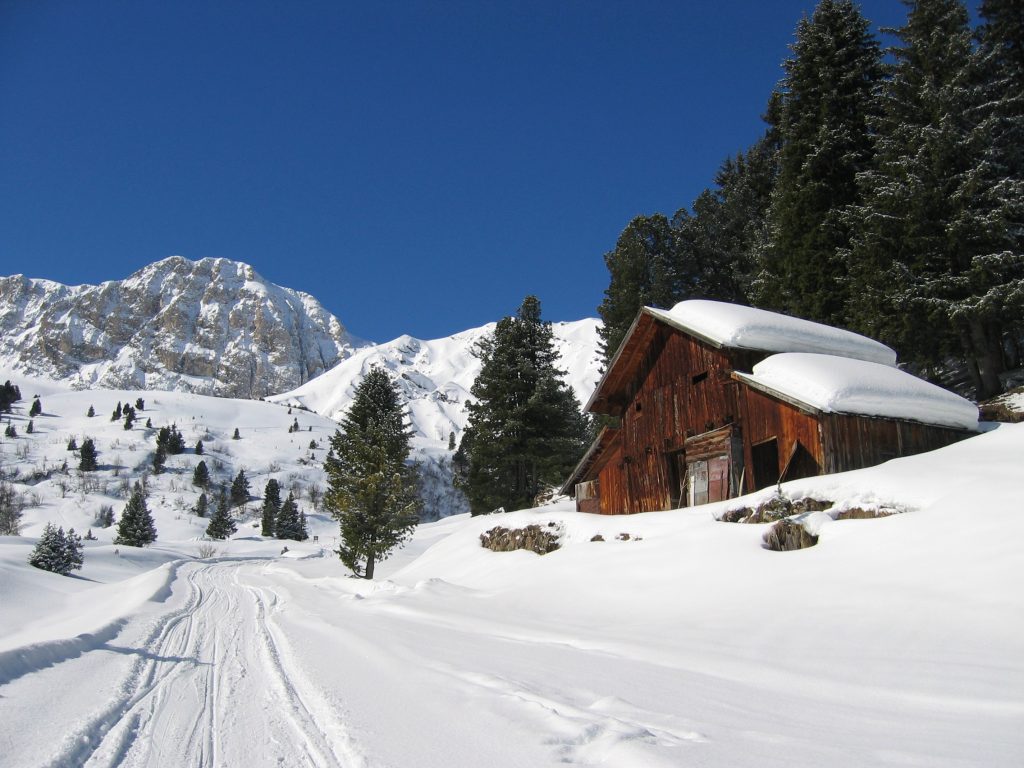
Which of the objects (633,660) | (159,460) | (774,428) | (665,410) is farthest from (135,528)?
(159,460)

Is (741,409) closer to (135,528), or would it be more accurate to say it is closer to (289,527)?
(135,528)

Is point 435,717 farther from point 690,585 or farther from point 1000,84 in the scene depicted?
point 1000,84

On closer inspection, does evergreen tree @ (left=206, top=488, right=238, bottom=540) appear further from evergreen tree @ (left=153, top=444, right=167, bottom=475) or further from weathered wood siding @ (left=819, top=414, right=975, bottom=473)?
weathered wood siding @ (left=819, top=414, right=975, bottom=473)

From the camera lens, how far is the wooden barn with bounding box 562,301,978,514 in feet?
48.5

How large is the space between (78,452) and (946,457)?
172m

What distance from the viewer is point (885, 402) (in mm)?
14969

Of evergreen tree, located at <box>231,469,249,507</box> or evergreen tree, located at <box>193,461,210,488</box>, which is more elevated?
evergreen tree, located at <box>193,461,210,488</box>

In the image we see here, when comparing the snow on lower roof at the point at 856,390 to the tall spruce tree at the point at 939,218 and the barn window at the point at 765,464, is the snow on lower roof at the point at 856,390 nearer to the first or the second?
the barn window at the point at 765,464

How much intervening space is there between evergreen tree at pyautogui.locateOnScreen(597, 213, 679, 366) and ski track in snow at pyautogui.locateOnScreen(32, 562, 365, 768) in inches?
1214

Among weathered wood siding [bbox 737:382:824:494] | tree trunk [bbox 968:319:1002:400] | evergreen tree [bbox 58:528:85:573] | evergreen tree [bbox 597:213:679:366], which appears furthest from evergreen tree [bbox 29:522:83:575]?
tree trunk [bbox 968:319:1002:400]

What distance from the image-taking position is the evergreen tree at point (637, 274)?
37.7 meters

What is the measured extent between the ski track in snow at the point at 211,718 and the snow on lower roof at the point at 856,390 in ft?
41.4

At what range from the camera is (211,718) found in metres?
5.12

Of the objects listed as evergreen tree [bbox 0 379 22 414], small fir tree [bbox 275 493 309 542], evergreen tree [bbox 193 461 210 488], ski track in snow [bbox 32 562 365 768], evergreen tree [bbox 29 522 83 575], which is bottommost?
small fir tree [bbox 275 493 309 542]
